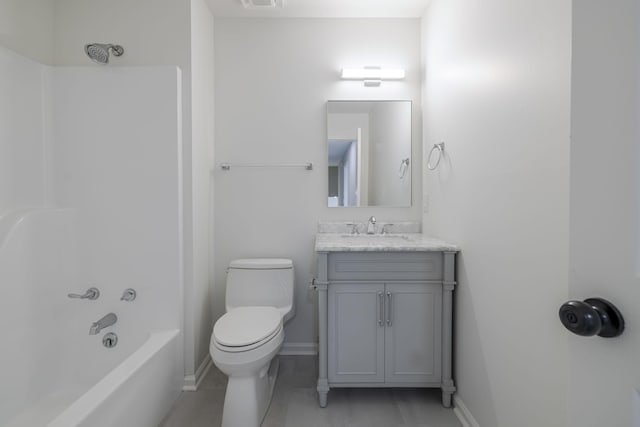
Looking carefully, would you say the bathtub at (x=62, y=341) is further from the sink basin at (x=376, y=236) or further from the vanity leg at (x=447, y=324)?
the vanity leg at (x=447, y=324)

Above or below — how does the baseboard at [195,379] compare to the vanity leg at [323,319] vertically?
below

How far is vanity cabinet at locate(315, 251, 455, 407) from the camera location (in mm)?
1734

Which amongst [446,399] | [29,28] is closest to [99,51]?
[29,28]

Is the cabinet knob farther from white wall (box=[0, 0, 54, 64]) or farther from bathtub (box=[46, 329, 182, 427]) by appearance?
white wall (box=[0, 0, 54, 64])

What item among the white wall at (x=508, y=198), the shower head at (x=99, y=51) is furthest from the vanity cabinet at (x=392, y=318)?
the shower head at (x=99, y=51)

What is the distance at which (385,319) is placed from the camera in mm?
1729

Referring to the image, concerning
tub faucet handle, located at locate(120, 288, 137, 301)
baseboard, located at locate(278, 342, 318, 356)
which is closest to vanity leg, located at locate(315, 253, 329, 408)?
baseboard, located at locate(278, 342, 318, 356)

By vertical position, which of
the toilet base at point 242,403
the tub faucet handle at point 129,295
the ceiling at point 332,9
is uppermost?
the ceiling at point 332,9

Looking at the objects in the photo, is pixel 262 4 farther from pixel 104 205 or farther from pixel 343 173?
pixel 104 205

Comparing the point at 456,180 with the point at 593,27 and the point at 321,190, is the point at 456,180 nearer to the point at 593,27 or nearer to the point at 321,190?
the point at 321,190

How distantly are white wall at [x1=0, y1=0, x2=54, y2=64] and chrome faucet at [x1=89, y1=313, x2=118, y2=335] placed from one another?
5.08 feet

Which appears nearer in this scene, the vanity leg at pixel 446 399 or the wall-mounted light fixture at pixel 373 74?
the vanity leg at pixel 446 399

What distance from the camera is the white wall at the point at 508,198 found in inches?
39.7

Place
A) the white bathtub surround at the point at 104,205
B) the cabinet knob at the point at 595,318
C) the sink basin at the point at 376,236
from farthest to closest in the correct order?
the sink basin at the point at 376,236 < the white bathtub surround at the point at 104,205 < the cabinet knob at the point at 595,318
